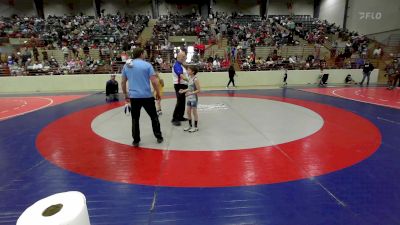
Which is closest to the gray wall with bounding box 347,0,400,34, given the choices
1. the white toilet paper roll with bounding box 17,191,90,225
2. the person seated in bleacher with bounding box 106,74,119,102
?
the person seated in bleacher with bounding box 106,74,119,102

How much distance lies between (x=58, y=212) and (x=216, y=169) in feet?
8.52

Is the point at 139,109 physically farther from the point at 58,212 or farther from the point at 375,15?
the point at 375,15

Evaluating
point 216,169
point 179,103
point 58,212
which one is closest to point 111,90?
point 179,103

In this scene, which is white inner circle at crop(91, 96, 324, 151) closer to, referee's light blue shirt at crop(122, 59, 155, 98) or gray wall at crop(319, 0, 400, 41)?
referee's light blue shirt at crop(122, 59, 155, 98)

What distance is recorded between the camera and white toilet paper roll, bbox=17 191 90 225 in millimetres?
1467

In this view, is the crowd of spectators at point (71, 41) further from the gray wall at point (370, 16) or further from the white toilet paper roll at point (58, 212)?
the gray wall at point (370, 16)

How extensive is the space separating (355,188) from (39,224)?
348 cm

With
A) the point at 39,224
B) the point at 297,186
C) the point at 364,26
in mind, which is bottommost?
the point at 297,186

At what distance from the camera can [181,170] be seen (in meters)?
3.83

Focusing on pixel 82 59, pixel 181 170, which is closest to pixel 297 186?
pixel 181 170

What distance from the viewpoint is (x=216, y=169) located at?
3.86 m

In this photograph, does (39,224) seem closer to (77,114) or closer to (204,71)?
(77,114)

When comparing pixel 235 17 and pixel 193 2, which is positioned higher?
A: pixel 193 2

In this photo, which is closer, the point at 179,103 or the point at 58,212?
the point at 58,212
